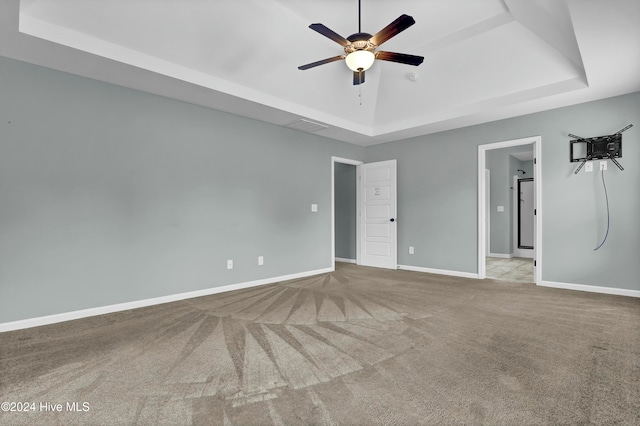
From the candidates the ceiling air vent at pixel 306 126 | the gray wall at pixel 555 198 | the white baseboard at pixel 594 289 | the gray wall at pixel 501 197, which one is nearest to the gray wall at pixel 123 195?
the ceiling air vent at pixel 306 126

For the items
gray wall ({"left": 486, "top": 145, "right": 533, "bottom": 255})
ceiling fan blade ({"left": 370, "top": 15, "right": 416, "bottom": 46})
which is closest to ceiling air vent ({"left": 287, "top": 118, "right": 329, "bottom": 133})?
ceiling fan blade ({"left": 370, "top": 15, "right": 416, "bottom": 46})

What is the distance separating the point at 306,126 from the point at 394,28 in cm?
280

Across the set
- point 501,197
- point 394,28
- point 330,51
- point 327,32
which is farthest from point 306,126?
point 501,197

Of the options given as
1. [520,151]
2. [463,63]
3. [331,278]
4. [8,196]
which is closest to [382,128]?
[463,63]

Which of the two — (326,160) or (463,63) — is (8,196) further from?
(463,63)

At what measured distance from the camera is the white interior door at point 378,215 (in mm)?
6391

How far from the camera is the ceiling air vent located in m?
5.09

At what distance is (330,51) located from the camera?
14.0 feet

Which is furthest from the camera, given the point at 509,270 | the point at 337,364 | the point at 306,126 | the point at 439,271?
the point at 509,270

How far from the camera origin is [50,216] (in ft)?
10.6

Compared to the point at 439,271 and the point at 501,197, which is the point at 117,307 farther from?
the point at 501,197

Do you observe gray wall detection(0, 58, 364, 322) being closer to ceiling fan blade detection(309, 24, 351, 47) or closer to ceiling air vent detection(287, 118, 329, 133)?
ceiling air vent detection(287, 118, 329, 133)

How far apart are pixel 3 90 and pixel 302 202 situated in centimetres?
393

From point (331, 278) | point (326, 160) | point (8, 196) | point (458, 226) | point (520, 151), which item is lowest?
point (331, 278)
